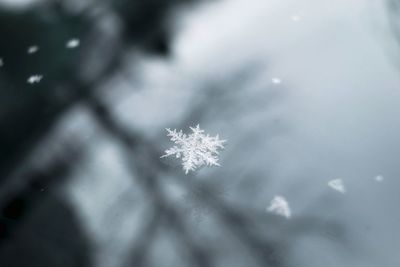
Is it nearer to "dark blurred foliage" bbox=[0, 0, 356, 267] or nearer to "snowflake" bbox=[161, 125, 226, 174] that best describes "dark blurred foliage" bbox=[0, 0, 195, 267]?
"dark blurred foliage" bbox=[0, 0, 356, 267]

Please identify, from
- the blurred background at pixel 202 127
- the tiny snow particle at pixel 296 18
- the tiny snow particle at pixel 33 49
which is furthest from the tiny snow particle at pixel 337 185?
the tiny snow particle at pixel 33 49

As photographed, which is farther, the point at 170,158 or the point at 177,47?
the point at 177,47

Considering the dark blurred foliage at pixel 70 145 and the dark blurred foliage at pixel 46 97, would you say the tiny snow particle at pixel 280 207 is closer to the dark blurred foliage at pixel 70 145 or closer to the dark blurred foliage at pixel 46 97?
the dark blurred foliage at pixel 70 145

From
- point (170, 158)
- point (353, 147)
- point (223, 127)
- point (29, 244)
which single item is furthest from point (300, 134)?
point (29, 244)

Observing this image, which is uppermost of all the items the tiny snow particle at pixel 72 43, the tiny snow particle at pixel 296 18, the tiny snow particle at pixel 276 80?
the tiny snow particle at pixel 296 18

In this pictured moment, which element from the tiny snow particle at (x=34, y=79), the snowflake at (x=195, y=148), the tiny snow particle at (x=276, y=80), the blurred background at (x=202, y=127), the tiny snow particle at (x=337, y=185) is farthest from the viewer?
the tiny snow particle at (x=34, y=79)

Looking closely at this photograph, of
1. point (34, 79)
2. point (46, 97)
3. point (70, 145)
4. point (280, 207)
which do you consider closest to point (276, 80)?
point (280, 207)

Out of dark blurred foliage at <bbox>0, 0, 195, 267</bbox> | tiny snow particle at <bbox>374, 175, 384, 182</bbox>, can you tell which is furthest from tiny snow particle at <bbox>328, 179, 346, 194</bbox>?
dark blurred foliage at <bbox>0, 0, 195, 267</bbox>

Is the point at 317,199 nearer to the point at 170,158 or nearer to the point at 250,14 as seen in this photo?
the point at 170,158
